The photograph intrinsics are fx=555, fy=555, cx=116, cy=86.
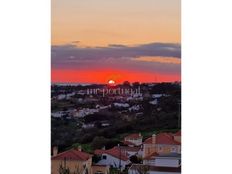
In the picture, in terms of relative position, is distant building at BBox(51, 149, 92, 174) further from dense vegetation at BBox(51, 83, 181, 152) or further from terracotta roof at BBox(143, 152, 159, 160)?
terracotta roof at BBox(143, 152, 159, 160)

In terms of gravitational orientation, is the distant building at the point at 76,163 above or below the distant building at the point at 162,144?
below

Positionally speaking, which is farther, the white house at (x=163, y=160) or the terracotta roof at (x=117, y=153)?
the terracotta roof at (x=117, y=153)

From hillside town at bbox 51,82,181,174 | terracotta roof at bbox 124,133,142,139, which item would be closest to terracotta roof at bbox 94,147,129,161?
hillside town at bbox 51,82,181,174

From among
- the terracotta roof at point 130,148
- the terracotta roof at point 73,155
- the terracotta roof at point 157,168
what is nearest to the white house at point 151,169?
the terracotta roof at point 157,168

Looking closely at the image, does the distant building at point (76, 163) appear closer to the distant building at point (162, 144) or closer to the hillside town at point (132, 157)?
the hillside town at point (132, 157)

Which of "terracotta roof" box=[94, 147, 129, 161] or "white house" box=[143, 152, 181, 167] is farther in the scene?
"terracotta roof" box=[94, 147, 129, 161]
